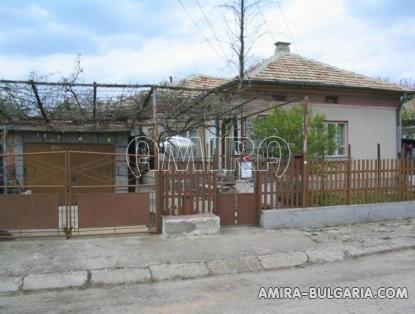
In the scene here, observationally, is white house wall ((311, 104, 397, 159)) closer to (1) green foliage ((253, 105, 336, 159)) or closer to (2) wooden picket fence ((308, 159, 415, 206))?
(1) green foliage ((253, 105, 336, 159))

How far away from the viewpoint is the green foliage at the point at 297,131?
41.9 feet

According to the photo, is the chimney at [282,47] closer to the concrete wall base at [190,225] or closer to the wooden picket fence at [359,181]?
the wooden picket fence at [359,181]

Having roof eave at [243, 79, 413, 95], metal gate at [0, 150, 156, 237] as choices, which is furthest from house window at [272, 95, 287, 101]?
metal gate at [0, 150, 156, 237]

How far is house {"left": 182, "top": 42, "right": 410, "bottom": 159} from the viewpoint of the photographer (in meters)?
16.3

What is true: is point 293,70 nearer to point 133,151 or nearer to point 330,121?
point 330,121

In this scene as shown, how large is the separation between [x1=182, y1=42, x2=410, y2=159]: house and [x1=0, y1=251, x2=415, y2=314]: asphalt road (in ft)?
28.4

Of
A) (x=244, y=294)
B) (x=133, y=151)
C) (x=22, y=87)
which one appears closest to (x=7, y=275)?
(x=244, y=294)

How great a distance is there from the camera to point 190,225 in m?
9.43

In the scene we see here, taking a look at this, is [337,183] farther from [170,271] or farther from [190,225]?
[170,271]

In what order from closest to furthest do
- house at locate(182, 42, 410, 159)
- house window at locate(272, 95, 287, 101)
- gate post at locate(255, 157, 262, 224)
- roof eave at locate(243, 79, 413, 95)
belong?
1. gate post at locate(255, 157, 262, 224)
2. roof eave at locate(243, 79, 413, 95)
3. house window at locate(272, 95, 287, 101)
4. house at locate(182, 42, 410, 159)

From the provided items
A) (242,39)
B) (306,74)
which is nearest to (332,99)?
(306,74)

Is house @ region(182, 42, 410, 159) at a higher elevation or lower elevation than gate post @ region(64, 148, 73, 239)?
higher

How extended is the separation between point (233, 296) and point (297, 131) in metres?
7.34

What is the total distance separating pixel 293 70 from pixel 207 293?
12406 mm
